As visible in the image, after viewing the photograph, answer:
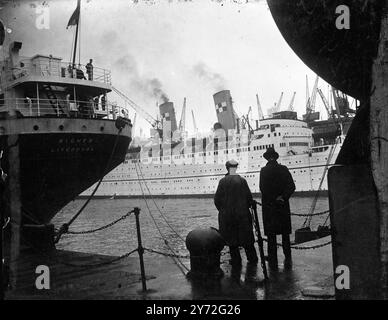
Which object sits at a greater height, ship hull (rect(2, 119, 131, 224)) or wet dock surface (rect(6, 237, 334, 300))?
ship hull (rect(2, 119, 131, 224))

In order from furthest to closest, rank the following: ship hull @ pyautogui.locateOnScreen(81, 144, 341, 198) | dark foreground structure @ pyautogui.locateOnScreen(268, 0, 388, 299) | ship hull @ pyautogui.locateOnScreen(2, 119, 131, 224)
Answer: ship hull @ pyautogui.locateOnScreen(81, 144, 341, 198) → ship hull @ pyautogui.locateOnScreen(2, 119, 131, 224) → dark foreground structure @ pyautogui.locateOnScreen(268, 0, 388, 299)

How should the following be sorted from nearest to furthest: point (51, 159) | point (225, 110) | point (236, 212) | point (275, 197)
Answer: point (236, 212)
point (275, 197)
point (51, 159)
point (225, 110)

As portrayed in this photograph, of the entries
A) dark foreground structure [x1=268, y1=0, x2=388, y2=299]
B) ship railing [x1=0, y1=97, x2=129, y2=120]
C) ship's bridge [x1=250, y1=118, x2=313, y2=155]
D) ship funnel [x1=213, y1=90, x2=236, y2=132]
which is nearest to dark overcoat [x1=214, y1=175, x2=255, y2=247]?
dark foreground structure [x1=268, y1=0, x2=388, y2=299]

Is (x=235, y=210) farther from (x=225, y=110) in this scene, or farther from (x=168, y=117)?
(x=168, y=117)

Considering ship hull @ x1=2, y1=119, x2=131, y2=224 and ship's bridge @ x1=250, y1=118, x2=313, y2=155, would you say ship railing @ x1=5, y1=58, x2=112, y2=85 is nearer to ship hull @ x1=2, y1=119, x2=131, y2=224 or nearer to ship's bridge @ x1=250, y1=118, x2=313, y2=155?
ship hull @ x1=2, y1=119, x2=131, y2=224

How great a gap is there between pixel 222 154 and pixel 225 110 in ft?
22.7

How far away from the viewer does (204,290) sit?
4.57 meters

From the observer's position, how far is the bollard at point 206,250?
197 inches

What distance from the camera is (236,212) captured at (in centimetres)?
536

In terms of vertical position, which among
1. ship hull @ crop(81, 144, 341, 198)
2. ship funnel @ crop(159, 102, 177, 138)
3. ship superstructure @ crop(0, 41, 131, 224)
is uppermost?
ship funnel @ crop(159, 102, 177, 138)

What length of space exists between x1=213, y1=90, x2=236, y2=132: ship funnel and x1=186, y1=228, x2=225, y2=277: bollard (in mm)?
45763

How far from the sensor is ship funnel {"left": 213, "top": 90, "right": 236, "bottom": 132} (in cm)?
5051

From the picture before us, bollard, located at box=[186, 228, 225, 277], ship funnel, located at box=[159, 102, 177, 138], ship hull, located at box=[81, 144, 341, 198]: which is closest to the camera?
bollard, located at box=[186, 228, 225, 277]

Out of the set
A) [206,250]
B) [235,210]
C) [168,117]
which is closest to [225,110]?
[168,117]
